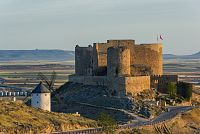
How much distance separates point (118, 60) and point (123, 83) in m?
2.83

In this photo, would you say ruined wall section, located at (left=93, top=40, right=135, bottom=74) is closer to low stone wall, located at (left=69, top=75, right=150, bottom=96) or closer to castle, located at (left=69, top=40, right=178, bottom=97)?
castle, located at (left=69, top=40, right=178, bottom=97)

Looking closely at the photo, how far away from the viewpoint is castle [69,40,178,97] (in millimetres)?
73750

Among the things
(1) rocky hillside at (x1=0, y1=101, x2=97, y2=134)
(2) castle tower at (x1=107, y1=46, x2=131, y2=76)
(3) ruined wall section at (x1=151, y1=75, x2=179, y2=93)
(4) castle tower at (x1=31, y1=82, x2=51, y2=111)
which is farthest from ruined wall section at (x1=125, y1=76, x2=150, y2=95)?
(1) rocky hillside at (x1=0, y1=101, x2=97, y2=134)

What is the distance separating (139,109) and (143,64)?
11939 mm

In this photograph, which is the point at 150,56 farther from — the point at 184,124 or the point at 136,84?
the point at 184,124

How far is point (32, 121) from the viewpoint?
54250 millimetres

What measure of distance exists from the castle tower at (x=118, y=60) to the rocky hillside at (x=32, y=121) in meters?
13.6

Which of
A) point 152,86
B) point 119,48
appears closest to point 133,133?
point 119,48

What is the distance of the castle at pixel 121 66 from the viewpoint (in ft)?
242

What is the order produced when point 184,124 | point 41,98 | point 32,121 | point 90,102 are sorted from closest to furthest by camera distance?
point 32,121, point 41,98, point 184,124, point 90,102

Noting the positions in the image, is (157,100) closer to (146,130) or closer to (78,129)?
(146,130)

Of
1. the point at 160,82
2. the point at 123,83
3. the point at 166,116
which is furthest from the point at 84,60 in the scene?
the point at 166,116

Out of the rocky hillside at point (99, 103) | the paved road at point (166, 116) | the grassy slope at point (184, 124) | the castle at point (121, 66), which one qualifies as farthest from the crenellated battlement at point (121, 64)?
the grassy slope at point (184, 124)

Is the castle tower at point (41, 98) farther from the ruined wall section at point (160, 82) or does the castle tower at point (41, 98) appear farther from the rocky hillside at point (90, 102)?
the ruined wall section at point (160, 82)
